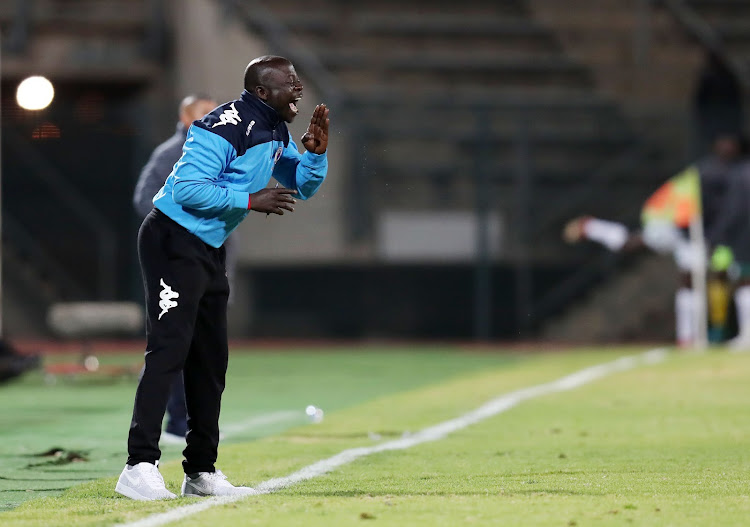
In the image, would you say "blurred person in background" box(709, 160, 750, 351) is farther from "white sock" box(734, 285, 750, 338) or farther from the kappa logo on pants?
the kappa logo on pants

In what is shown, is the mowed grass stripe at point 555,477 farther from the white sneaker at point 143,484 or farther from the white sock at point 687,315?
the white sock at point 687,315

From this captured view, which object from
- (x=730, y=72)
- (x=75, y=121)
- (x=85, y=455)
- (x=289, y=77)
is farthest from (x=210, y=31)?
(x=289, y=77)

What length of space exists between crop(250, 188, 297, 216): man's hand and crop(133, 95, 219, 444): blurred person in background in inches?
115

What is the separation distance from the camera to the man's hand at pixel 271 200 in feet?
22.4

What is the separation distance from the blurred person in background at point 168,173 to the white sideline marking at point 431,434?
137 cm

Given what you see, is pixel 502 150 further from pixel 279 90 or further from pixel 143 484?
pixel 143 484

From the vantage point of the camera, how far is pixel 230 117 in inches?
271

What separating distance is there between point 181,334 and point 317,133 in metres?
1.07

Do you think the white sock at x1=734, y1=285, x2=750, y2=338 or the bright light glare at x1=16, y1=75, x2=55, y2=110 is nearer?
the bright light glare at x1=16, y1=75, x2=55, y2=110

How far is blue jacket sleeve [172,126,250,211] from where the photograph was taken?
6.74m

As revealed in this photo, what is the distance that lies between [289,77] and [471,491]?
1965 mm

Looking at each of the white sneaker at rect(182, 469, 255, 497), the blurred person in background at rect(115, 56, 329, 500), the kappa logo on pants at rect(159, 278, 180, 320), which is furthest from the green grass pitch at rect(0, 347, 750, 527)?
the kappa logo on pants at rect(159, 278, 180, 320)

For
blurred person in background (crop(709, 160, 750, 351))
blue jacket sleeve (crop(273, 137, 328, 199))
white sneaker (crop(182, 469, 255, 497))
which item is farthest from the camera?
blurred person in background (crop(709, 160, 750, 351))

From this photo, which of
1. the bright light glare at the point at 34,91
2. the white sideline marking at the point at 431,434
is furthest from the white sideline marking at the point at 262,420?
the bright light glare at the point at 34,91
